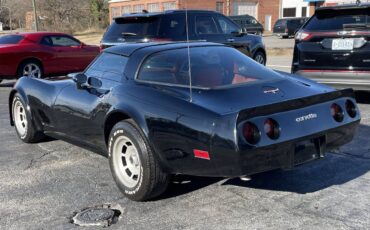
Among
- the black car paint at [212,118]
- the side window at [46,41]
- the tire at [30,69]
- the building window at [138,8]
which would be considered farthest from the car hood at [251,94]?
the building window at [138,8]

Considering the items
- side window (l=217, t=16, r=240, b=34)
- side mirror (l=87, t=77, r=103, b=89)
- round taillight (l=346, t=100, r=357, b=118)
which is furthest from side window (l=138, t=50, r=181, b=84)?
side window (l=217, t=16, r=240, b=34)

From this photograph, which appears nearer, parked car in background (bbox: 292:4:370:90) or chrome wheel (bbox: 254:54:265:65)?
parked car in background (bbox: 292:4:370:90)

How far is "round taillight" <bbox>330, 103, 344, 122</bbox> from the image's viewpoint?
414 centimetres

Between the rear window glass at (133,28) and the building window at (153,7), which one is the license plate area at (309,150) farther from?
the building window at (153,7)

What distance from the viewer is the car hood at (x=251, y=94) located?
12.3 feet

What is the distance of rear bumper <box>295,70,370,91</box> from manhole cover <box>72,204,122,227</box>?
15.6 feet

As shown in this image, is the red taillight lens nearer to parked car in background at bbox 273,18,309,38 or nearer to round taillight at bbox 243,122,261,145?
round taillight at bbox 243,122,261,145

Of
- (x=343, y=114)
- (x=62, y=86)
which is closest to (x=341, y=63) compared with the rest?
(x=343, y=114)

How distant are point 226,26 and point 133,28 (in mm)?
2503

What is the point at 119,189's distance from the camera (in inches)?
172

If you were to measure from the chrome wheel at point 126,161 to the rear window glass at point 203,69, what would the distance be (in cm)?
63

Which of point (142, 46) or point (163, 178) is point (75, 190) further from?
point (142, 46)

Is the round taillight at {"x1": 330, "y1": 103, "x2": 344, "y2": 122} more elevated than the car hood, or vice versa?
the car hood

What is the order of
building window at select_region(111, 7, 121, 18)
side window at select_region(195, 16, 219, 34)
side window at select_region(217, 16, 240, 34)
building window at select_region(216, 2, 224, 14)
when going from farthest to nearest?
building window at select_region(111, 7, 121, 18), building window at select_region(216, 2, 224, 14), side window at select_region(217, 16, 240, 34), side window at select_region(195, 16, 219, 34)
